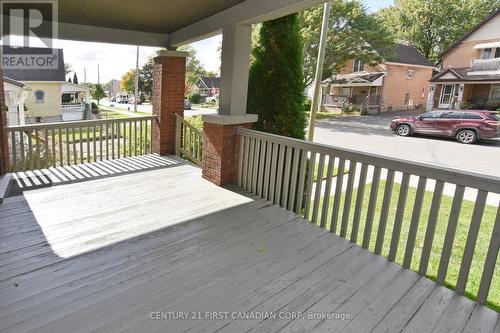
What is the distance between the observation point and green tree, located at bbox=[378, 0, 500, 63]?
32375 millimetres

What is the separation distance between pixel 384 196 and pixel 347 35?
18.3m

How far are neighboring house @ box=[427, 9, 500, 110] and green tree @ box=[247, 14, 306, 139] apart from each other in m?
22.4

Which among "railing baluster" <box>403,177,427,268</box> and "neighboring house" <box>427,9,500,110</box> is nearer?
"railing baluster" <box>403,177,427,268</box>

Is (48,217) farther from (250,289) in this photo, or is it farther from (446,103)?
(446,103)

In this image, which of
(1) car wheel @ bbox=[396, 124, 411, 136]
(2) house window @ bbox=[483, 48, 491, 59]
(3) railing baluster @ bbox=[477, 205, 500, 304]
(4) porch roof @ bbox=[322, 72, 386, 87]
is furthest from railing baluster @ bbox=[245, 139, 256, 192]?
(2) house window @ bbox=[483, 48, 491, 59]

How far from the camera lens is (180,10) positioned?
4.34m

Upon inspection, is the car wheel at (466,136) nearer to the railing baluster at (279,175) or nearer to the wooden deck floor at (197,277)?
the railing baluster at (279,175)

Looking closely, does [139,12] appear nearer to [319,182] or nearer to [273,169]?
[273,169]

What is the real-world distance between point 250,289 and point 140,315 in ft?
2.47

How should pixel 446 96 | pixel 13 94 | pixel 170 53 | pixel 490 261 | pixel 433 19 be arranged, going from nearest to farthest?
pixel 490 261, pixel 170 53, pixel 13 94, pixel 446 96, pixel 433 19

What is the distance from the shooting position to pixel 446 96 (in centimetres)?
2420

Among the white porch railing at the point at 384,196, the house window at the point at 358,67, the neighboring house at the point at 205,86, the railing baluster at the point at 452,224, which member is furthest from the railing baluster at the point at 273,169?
the neighboring house at the point at 205,86

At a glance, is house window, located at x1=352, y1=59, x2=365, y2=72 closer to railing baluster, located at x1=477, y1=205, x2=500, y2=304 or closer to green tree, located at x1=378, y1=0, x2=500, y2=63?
green tree, located at x1=378, y1=0, x2=500, y2=63

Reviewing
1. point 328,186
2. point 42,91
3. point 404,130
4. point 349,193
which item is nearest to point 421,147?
point 404,130
